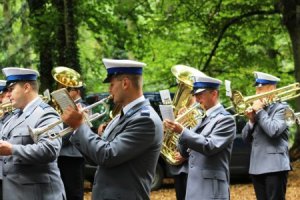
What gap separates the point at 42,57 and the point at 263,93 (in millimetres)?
7074

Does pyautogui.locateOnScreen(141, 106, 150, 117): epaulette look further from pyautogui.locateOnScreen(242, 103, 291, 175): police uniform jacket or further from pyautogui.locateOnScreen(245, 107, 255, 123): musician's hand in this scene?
pyautogui.locateOnScreen(245, 107, 255, 123): musician's hand

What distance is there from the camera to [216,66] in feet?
55.8

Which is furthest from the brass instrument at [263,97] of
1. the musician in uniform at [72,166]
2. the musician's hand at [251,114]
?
the musician in uniform at [72,166]

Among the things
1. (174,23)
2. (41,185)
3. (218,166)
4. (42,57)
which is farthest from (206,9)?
(41,185)

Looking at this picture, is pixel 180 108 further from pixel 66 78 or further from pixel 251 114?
pixel 66 78

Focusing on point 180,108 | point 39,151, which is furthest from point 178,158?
point 39,151

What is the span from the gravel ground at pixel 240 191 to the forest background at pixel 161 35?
1.97 metres

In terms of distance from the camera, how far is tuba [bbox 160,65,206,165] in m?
6.43

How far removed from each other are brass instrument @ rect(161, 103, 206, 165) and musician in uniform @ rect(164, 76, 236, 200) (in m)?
0.21

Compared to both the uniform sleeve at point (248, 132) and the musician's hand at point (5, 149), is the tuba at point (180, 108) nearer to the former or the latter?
the uniform sleeve at point (248, 132)

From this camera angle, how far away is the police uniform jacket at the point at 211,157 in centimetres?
560

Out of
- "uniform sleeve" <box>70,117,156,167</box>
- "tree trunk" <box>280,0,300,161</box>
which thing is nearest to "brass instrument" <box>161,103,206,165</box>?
"uniform sleeve" <box>70,117,156,167</box>

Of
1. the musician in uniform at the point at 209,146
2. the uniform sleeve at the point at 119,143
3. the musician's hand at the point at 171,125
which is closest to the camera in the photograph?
the uniform sleeve at the point at 119,143

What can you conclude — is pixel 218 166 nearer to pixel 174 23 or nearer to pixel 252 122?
pixel 252 122
